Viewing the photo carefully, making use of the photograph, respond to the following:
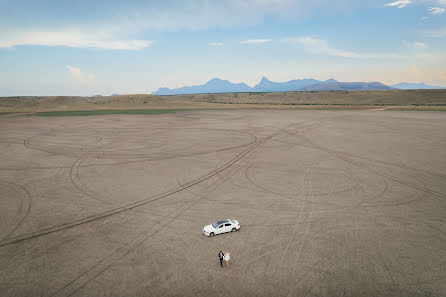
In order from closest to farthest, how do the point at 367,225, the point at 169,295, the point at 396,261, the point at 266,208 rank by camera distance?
the point at 169,295 < the point at 396,261 < the point at 367,225 < the point at 266,208

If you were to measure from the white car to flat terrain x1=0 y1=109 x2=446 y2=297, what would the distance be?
20.2 inches

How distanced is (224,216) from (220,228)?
293 centimetres

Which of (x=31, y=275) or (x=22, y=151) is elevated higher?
(x=22, y=151)

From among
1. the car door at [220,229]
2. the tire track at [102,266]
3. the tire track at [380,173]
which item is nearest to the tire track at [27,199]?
the tire track at [102,266]

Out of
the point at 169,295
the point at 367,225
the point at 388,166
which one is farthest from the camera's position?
the point at 388,166

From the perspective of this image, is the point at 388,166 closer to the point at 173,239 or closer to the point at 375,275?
the point at 375,275

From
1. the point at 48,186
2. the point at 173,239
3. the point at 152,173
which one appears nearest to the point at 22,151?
the point at 48,186

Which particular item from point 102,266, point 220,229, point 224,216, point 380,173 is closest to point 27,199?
point 102,266

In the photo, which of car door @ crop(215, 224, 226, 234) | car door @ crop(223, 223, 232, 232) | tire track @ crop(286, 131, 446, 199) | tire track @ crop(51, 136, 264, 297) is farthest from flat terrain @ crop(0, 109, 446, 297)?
car door @ crop(223, 223, 232, 232)

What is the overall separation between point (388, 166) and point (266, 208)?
22.8 meters

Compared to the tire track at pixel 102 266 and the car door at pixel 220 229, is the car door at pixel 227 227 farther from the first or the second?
the tire track at pixel 102 266

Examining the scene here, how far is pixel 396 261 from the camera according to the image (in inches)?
627

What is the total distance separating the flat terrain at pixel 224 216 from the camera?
14.4 meters

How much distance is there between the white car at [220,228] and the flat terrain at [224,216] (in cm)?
51
